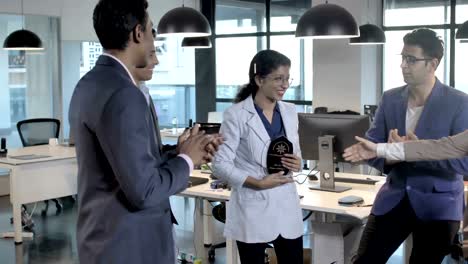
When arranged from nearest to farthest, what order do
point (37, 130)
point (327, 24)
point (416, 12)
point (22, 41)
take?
point (327, 24) → point (22, 41) → point (37, 130) → point (416, 12)

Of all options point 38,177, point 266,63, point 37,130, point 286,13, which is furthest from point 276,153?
point 286,13

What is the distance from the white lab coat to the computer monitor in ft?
3.54

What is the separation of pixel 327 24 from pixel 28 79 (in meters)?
6.04

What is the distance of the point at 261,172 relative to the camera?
3164 mm

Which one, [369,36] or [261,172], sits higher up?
[369,36]

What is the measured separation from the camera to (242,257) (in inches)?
125

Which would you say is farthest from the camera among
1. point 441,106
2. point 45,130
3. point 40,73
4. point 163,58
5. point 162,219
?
point 163,58

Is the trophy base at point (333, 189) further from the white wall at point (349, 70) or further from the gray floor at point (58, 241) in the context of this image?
the white wall at point (349, 70)

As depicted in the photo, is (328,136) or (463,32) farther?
(463,32)

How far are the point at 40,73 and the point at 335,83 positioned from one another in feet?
Answer: 14.9

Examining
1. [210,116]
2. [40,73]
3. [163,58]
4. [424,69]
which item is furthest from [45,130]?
[424,69]

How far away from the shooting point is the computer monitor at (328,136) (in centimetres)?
423

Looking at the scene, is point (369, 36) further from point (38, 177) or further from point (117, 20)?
point (117, 20)

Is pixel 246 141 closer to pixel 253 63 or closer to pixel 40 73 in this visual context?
pixel 253 63
